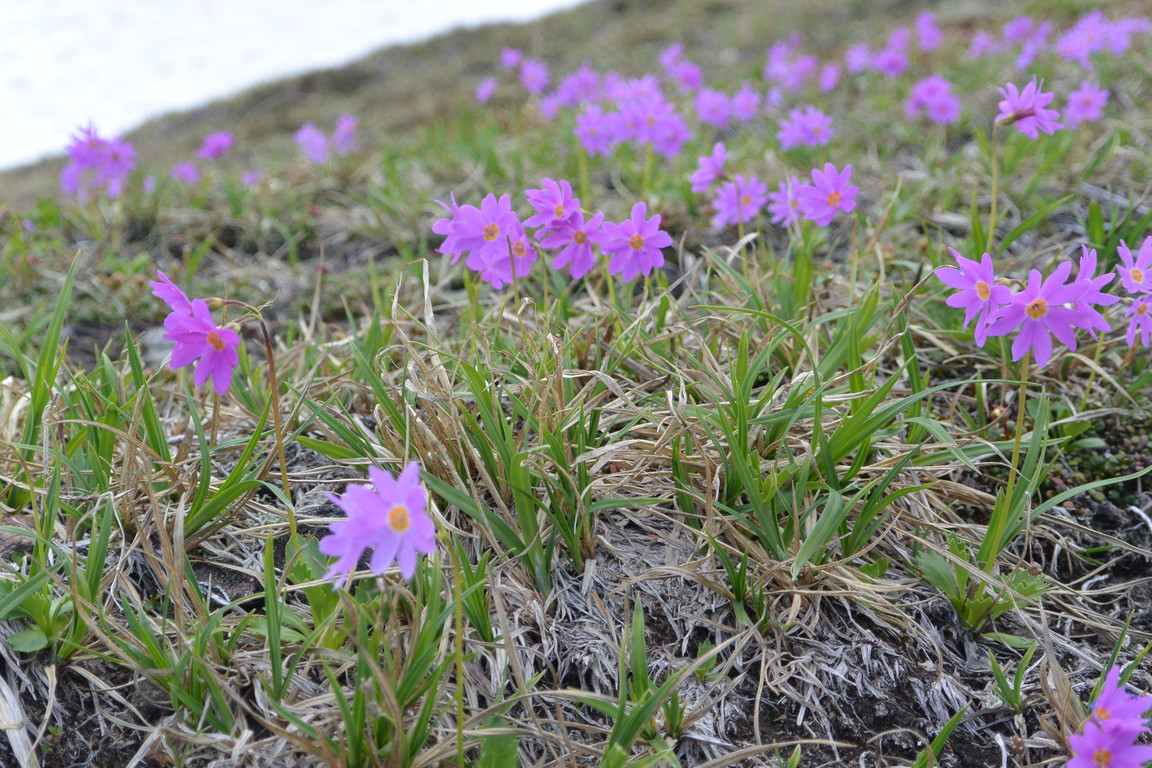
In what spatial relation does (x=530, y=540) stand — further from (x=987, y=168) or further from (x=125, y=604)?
(x=987, y=168)

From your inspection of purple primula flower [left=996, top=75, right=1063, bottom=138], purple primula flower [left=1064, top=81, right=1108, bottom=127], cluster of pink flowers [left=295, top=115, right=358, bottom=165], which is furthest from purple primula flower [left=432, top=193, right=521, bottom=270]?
cluster of pink flowers [left=295, top=115, right=358, bottom=165]

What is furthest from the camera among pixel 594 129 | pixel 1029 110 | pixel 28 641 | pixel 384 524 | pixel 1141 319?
pixel 594 129

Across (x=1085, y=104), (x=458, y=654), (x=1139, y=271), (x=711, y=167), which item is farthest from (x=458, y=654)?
(x=1085, y=104)

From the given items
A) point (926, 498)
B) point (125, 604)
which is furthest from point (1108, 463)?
point (125, 604)

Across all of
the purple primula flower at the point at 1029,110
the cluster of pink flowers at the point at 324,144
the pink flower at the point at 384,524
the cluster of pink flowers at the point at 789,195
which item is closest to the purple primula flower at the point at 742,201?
the cluster of pink flowers at the point at 789,195

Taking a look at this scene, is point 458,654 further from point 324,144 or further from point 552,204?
point 324,144

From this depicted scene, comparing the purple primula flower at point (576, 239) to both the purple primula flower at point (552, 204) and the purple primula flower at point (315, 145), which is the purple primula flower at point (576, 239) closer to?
the purple primula flower at point (552, 204)
